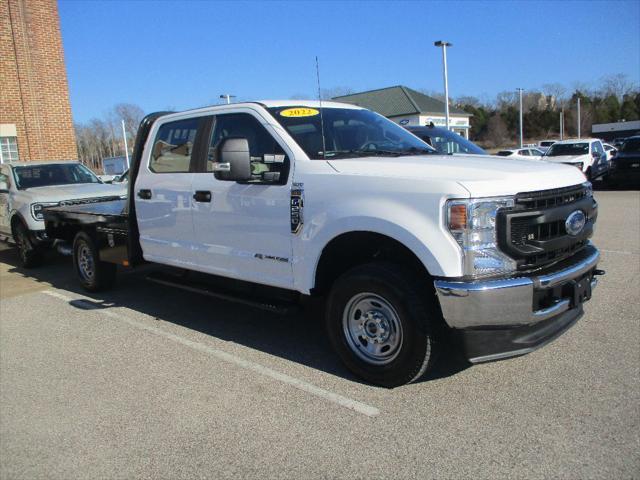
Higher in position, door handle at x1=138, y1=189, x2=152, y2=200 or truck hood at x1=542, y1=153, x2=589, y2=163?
door handle at x1=138, y1=189, x2=152, y2=200

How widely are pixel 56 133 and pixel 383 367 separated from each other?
1694cm

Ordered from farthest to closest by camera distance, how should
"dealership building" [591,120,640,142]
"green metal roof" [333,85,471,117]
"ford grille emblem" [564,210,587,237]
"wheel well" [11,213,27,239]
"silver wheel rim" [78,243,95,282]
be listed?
"dealership building" [591,120,640,142], "green metal roof" [333,85,471,117], "wheel well" [11,213,27,239], "silver wheel rim" [78,243,95,282], "ford grille emblem" [564,210,587,237]

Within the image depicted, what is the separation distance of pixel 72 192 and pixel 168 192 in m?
4.78

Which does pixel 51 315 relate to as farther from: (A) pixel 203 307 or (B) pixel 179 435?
(B) pixel 179 435

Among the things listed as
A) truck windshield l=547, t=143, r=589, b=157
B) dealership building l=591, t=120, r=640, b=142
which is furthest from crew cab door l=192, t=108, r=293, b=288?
dealership building l=591, t=120, r=640, b=142

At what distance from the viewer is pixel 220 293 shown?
16.7ft

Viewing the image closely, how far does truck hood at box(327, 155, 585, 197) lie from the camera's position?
11.2ft

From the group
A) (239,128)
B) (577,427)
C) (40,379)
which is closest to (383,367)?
(577,427)

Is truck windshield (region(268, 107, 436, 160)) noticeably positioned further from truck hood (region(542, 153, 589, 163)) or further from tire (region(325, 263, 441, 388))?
truck hood (region(542, 153, 589, 163))

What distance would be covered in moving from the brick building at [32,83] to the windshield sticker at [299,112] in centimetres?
1480

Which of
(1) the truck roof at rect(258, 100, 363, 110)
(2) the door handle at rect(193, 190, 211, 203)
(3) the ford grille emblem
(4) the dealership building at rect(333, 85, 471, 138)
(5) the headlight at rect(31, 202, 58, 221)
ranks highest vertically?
(4) the dealership building at rect(333, 85, 471, 138)

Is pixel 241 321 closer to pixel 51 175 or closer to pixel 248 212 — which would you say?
pixel 248 212

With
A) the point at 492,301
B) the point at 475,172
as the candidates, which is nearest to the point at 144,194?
the point at 475,172

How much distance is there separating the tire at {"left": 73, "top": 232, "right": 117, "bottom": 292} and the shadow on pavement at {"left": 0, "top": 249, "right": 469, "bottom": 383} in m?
0.15
